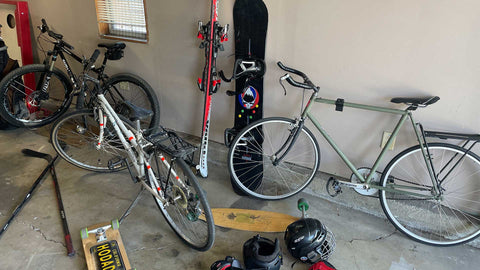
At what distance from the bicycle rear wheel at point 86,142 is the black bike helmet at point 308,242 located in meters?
1.20

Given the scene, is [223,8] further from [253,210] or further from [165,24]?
[253,210]

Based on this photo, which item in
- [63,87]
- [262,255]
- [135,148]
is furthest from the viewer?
[63,87]

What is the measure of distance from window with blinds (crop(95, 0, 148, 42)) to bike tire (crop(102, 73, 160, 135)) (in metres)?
0.39

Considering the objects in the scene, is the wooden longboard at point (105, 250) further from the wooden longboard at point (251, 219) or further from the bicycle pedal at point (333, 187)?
the bicycle pedal at point (333, 187)

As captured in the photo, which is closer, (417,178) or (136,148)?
(136,148)

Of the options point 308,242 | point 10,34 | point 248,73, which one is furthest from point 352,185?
point 10,34

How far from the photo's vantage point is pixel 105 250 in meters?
1.89

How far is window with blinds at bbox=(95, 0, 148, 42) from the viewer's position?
294cm

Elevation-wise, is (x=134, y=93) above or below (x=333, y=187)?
above

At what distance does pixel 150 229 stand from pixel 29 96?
2179mm

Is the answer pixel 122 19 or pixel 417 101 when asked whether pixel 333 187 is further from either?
pixel 122 19

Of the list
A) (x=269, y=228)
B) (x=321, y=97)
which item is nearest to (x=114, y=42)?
(x=321, y=97)

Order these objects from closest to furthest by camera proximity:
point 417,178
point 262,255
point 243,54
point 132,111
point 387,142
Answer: point 262,255 → point 387,142 → point 417,178 → point 243,54 → point 132,111

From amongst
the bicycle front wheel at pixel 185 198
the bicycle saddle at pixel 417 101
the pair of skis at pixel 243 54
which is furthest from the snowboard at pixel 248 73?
the bicycle saddle at pixel 417 101
